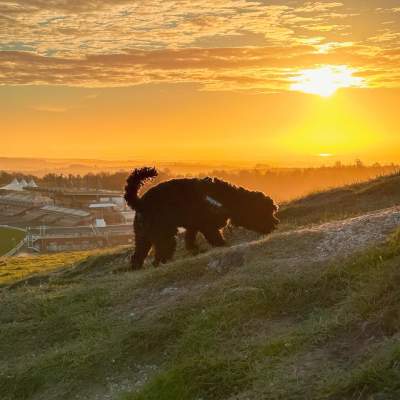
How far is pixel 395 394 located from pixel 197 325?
319 centimetres

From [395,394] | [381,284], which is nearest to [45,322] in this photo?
[381,284]

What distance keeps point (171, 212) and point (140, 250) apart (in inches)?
47.3

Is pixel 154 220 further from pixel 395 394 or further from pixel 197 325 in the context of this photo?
pixel 395 394

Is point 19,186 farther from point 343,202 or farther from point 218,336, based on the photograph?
point 218,336

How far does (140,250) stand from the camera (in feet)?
44.4

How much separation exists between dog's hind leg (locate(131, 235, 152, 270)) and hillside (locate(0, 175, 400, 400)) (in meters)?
1.97

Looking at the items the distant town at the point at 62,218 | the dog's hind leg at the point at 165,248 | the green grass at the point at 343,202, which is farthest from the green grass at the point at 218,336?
the distant town at the point at 62,218

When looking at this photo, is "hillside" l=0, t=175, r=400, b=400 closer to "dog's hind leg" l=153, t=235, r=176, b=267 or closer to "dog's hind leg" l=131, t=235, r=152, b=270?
"dog's hind leg" l=153, t=235, r=176, b=267

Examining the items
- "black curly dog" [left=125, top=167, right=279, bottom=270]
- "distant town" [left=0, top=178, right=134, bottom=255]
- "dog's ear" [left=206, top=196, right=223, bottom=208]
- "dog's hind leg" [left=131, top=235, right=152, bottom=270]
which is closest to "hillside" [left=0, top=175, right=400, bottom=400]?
"black curly dog" [left=125, top=167, right=279, bottom=270]

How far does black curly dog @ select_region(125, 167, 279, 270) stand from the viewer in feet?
42.7

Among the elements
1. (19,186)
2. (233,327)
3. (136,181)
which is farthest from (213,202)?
(19,186)

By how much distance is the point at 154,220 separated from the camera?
1305 cm

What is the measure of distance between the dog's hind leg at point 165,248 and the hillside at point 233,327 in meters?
1.69

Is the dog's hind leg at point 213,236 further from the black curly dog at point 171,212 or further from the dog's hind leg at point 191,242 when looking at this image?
the dog's hind leg at point 191,242
